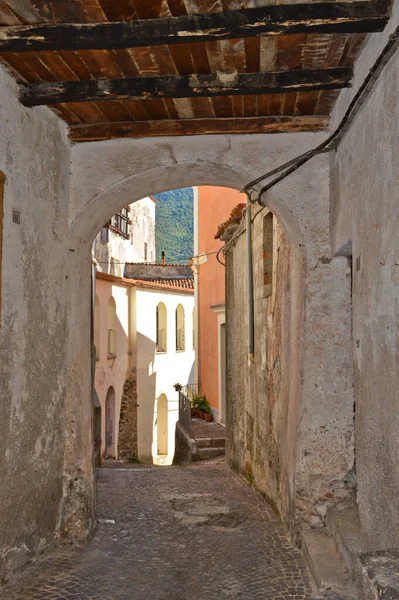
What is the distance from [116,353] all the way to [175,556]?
14.8 metres

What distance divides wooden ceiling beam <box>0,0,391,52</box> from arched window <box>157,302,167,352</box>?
21.2 meters

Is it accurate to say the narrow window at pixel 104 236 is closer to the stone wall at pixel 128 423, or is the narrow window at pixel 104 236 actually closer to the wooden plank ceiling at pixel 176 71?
the stone wall at pixel 128 423

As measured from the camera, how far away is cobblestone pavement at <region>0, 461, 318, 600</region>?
4465 mm

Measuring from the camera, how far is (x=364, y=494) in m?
4.07

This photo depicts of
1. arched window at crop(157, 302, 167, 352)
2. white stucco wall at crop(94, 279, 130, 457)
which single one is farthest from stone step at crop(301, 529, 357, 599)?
arched window at crop(157, 302, 167, 352)

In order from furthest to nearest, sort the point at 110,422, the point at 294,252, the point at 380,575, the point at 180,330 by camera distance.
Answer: the point at 180,330 → the point at 110,422 → the point at 294,252 → the point at 380,575

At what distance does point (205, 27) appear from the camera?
355 cm

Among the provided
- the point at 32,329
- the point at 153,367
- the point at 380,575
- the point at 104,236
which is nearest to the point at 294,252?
the point at 32,329

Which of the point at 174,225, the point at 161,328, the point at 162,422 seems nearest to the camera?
the point at 162,422

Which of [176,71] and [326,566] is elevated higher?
[176,71]

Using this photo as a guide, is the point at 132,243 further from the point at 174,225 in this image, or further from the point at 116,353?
the point at 174,225

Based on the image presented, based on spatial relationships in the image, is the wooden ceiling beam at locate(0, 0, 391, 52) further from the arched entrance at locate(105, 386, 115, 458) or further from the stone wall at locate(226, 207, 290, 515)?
the arched entrance at locate(105, 386, 115, 458)

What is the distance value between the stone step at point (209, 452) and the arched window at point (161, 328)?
36.9ft

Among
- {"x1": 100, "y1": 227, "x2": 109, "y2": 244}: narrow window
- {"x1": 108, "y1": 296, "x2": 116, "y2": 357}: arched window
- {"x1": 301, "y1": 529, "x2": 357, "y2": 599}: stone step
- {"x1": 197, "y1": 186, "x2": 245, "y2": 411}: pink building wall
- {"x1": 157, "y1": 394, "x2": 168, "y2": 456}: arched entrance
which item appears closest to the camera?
Answer: {"x1": 301, "y1": 529, "x2": 357, "y2": 599}: stone step
